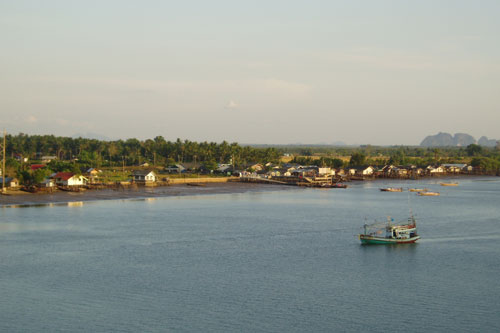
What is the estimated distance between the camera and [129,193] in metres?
72.4

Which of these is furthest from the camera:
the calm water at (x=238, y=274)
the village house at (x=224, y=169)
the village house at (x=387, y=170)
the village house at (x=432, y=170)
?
the village house at (x=432, y=170)

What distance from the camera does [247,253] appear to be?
35594 mm

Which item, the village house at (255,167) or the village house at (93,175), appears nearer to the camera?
the village house at (93,175)

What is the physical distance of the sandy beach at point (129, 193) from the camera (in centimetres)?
6145

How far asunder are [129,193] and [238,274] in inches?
1757

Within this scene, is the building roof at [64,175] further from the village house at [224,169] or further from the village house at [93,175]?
the village house at [224,169]

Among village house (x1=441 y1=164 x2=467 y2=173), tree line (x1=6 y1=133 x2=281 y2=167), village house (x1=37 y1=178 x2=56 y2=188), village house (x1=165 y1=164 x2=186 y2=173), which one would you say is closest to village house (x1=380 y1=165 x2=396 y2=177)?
village house (x1=441 y1=164 x2=467 y2=173)

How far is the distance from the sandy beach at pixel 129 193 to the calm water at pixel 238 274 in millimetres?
7823

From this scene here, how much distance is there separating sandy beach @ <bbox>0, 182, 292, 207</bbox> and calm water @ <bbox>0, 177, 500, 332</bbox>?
782cm

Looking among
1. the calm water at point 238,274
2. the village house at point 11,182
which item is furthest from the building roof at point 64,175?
the calm water at point 238,274

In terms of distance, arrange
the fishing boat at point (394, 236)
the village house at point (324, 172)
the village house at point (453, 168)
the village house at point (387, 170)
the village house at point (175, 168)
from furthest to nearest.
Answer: the village house at point (453, 168), the village house at point (387, 170), the village house at point (324, 172), the village house at point (175, 168), the fishing boat at point (394, 236)

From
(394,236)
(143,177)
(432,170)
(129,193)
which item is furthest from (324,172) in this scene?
(394,236)

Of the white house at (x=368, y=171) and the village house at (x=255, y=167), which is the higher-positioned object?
the village house at (x=255, y=167)

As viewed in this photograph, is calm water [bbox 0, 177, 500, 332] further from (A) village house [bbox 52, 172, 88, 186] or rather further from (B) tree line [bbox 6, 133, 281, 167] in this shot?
(B) tree line [bbox 6, 133, 281, 167]
